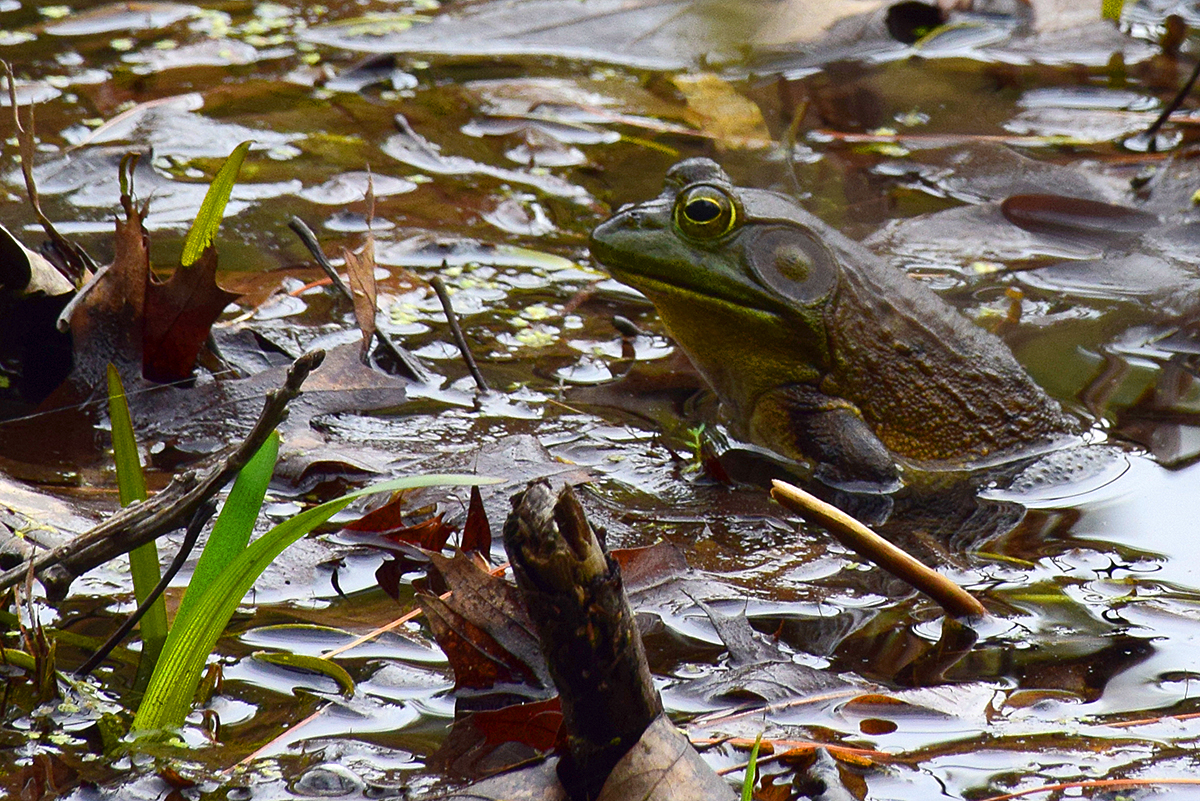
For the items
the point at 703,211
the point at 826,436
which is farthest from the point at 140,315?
the point at 826,436

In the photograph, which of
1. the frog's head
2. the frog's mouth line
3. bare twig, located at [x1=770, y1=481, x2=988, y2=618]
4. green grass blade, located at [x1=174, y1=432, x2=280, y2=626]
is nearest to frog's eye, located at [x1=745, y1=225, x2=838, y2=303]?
the frog's head

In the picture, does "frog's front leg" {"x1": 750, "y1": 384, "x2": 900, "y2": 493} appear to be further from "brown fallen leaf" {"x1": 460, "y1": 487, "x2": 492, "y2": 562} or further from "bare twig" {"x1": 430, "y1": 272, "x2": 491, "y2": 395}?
"brown fallen leaf" {"x1": 460, "y1": 487, "x2": 492, "y2": 562}

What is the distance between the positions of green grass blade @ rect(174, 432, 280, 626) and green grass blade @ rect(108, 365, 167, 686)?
107 millimetres

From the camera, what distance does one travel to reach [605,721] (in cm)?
174

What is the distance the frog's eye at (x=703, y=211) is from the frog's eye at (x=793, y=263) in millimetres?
124

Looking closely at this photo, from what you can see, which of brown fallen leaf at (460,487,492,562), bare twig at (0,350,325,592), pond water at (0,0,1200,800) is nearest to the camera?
bare twig at (0,350,325,592)

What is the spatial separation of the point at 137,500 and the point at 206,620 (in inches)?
10.7

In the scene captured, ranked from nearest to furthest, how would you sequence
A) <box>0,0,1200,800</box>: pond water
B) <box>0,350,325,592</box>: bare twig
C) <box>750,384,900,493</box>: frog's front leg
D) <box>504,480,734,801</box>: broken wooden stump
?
1. <box>504,480,734,801</box>: broken wooden stump
2. <box>0,350,325,592</box>: bare twig
3. <box>0,0,1200,800</box>: pond water
4. <box>750,384,900,493</box>: frog's front leg

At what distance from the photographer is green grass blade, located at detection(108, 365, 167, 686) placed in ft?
6.63

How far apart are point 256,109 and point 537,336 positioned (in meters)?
2.64

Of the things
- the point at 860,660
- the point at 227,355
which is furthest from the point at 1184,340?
the point at 227,355

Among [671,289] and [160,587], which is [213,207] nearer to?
[160,587]

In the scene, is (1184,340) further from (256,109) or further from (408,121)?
(256,109)

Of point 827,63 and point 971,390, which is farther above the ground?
point 827,63
